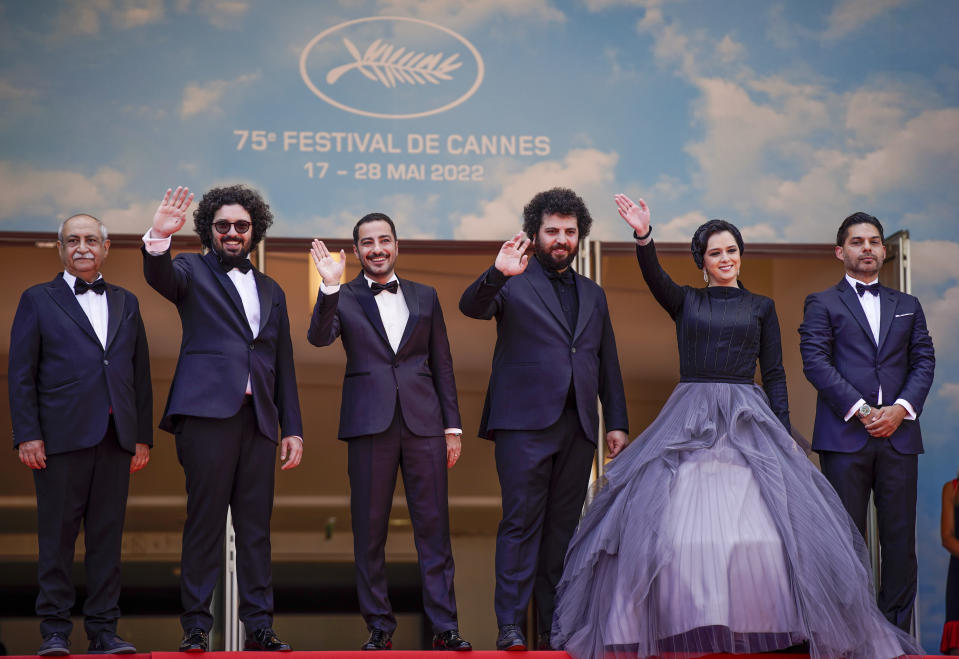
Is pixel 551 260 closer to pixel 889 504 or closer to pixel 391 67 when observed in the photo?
pixel 889 504

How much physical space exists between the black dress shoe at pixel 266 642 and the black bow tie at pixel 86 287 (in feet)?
4.87

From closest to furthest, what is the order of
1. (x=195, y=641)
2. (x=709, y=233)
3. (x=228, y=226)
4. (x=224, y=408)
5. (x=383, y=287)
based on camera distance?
(x=195, y=641)
(x=224, y=408)
(x=228, y=226)
(x=383, y=287)
(x=709, y=233)

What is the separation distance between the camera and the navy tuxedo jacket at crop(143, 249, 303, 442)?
4.39 m

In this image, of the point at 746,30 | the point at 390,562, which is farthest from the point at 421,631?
the point at 746,30

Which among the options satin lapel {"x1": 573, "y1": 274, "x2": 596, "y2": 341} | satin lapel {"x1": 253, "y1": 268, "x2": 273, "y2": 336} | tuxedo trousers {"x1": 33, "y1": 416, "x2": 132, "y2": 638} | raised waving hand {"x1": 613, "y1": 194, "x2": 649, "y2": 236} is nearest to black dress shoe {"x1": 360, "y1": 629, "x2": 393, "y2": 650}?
tuxedo trousers {"x1": 33, "y1": 416, "x2": 132, "y2": 638}

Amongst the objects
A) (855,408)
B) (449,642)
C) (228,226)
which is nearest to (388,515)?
(449,642)

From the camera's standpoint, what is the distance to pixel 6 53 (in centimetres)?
596

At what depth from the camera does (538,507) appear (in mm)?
4566

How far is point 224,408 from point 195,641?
2.87ft

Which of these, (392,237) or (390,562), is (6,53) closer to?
(392,237)

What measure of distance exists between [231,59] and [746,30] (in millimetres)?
2806

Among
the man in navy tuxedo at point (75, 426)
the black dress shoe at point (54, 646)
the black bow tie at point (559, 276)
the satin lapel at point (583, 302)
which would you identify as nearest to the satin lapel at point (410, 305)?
the black bow tie at point (559, 276)

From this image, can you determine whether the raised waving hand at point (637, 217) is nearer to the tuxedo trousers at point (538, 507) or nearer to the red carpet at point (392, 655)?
the tuxedo trousers at point (538, 507)

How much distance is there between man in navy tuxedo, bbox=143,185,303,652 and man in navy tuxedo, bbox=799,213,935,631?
226cm
